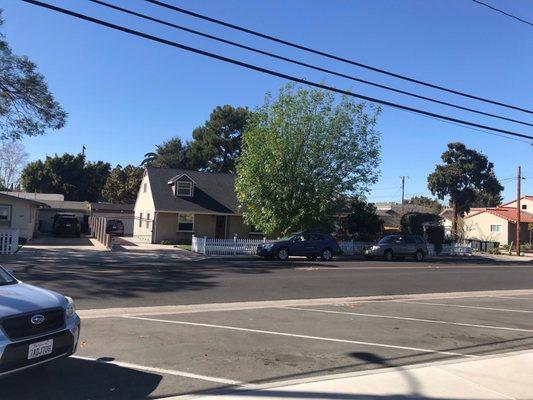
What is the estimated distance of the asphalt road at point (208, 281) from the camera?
13.0m

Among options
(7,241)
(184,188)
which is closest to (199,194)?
(184,188)

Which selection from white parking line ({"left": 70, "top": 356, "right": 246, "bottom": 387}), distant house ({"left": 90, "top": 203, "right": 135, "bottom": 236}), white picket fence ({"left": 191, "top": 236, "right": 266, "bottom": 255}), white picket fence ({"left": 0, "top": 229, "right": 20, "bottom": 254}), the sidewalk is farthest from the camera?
A: distant house ({"left": 90, "top": 203, "right": 135, "bottom": 236})

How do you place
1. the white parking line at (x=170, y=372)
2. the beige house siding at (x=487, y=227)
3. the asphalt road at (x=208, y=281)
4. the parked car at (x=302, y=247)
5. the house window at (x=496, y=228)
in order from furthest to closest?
the house window at (x=496, y=228) → the beige house siding at (x=487, y=227) → the parked car at (x=302, y=247) → the asphalt road at (x=208, y=281) → the white parking line at (x=170, y=372)

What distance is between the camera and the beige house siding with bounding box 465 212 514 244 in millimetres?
57562

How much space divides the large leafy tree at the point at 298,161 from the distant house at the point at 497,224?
29000 millimetres

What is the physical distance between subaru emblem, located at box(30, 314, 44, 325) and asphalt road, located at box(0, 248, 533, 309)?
5.72 metres

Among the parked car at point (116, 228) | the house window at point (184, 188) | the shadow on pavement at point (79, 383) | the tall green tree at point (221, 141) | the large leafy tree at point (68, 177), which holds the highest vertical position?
the tall green tree at point (221, 141)

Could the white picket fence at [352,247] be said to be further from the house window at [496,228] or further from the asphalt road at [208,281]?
the house window at [496,228]

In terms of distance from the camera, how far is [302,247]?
→ 27.8 metres

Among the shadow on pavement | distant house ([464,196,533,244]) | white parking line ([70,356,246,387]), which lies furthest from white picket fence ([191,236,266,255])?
distant house ([464,196,533,244])

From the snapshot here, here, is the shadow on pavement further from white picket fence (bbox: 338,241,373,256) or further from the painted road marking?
white picket fence (bbox: 338,241,373,256)

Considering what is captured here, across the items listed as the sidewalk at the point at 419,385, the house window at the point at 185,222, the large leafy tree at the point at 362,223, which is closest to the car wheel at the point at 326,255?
the large leafy tree at the point at 362,223

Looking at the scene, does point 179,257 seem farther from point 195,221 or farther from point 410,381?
point 410,381

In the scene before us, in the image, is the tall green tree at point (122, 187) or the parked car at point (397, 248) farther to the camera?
the tall green tree at point (122, 187)
